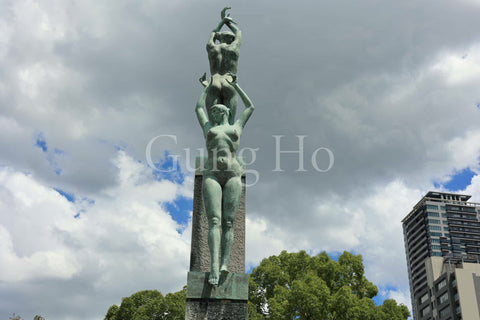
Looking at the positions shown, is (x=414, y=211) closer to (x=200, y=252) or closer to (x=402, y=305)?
(x=402, y=305)

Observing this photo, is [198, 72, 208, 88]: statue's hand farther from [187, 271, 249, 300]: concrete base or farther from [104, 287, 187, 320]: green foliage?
[104, 287, 187, 320]: green foliage

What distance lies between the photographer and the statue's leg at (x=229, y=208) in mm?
6887

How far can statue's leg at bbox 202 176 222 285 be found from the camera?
6.54 m

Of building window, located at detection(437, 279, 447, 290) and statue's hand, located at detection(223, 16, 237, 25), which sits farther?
building window, located at detection(437, 279, 447, 290)

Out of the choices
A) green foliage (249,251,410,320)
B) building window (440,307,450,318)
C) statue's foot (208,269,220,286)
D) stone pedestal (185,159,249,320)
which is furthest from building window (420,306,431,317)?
statue's foot (208,269,220,286)

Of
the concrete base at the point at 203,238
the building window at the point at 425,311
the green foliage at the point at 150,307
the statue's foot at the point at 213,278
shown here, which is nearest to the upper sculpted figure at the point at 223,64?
the concrete base at the point at 203,238

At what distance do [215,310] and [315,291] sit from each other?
13286 millimetres

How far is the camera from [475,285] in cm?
5719

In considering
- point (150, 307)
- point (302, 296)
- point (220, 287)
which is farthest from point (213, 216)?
point (150, 307)

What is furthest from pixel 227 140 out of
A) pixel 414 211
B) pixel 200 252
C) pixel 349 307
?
pixel 414 211

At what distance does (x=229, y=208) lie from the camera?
7.03 m

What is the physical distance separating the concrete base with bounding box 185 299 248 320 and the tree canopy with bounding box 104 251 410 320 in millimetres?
12837

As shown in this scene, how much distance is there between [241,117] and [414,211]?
128856mm

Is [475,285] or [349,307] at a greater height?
[475,285]
